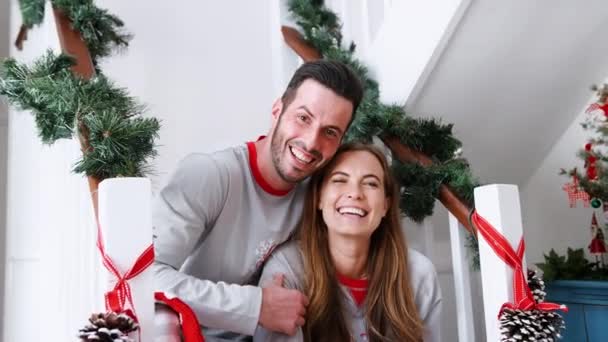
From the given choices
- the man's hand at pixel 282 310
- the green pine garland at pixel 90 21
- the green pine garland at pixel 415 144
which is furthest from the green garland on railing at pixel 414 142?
the green pine garland at pixel 90 21

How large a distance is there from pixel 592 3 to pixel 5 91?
1433mm

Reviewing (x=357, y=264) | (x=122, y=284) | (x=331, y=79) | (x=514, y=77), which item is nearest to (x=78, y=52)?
(x=331, y=79)

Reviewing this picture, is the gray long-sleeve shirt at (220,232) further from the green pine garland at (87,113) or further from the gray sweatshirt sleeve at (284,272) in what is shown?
the green pine garland at (87,113)

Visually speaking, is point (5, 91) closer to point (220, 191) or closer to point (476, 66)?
point (220, 191)

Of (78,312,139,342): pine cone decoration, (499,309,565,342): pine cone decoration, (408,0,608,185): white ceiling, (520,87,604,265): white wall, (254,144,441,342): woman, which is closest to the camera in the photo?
(78,312,139,342): pine cone decoration

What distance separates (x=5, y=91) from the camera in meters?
0.99

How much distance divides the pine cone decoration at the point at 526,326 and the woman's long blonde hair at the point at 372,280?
0.94ft


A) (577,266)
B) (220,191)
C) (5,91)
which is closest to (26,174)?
(5,91)

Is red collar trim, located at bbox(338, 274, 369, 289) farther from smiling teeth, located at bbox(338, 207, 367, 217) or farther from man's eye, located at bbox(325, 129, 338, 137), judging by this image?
man's eye, located at bbox(325, 129, 338, 137)

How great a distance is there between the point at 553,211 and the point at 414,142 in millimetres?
816

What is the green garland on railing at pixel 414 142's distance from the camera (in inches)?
49.1

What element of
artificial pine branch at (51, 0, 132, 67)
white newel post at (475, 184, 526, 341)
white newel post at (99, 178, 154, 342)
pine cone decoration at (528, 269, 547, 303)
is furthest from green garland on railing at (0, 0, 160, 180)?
pine cone decoration at (528, 269, 547, 303)

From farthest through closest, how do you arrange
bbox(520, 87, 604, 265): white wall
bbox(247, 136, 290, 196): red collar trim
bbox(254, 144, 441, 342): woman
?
bbox(520, 87, 604, 265): white wall < bbox(247, 136, 290, 196): red collar trim < bbox(254, 144, 441, 342): woman

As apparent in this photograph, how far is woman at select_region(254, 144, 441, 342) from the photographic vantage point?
1.08 m
